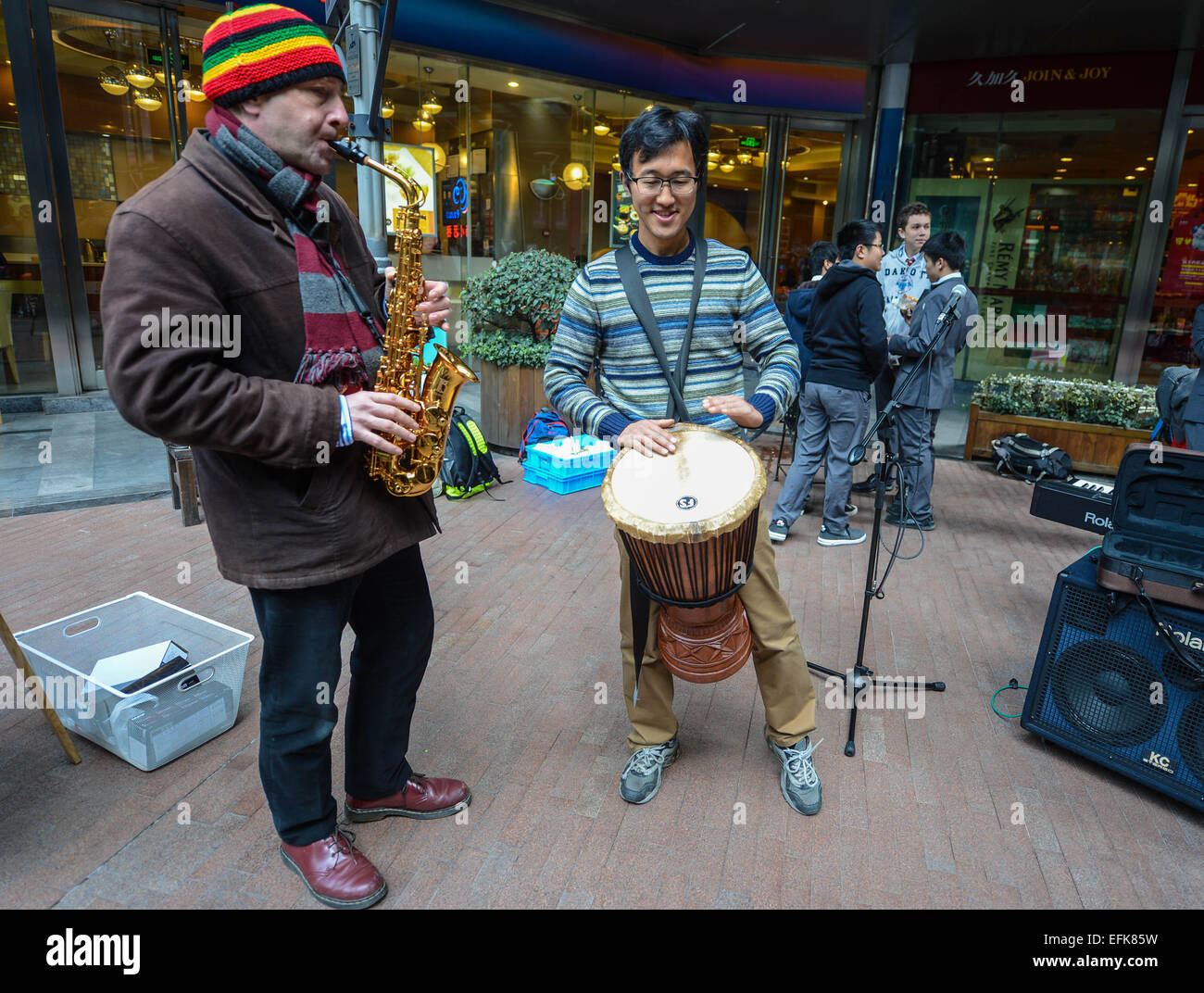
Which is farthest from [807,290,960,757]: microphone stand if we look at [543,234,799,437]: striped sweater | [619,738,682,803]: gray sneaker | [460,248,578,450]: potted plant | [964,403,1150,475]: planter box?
[964,403,1150,475]: planter box

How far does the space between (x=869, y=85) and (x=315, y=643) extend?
497 inches

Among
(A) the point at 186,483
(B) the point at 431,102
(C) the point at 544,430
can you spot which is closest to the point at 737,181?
(B) the point at 431,102

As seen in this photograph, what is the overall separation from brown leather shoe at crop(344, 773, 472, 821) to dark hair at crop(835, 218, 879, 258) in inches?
159

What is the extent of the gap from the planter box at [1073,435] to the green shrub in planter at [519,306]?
4.34 metres

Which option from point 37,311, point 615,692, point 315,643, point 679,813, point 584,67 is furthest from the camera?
point 584,67

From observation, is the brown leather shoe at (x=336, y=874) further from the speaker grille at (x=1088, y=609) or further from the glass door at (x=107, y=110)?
the glass door at (x=107, y=110)

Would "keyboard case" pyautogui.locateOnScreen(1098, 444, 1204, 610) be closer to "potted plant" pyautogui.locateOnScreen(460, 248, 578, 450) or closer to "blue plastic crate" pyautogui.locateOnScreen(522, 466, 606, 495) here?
"blue plastic crate" pyautogui.locateOnScreen(522, 466, 606, 495)

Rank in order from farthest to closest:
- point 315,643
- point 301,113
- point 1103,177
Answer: point 1103,177
point 315,643
point 301,113

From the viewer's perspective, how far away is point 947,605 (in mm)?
4457

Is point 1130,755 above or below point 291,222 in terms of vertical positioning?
below

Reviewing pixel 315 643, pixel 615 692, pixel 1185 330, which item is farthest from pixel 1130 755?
pixel 1185 330

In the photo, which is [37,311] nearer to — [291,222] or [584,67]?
[584,67]

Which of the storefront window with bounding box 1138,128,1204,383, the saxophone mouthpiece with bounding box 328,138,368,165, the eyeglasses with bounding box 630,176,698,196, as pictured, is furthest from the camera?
the storefront window with bounding box 1138,128,1204,383

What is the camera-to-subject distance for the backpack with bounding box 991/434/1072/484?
268 inches
